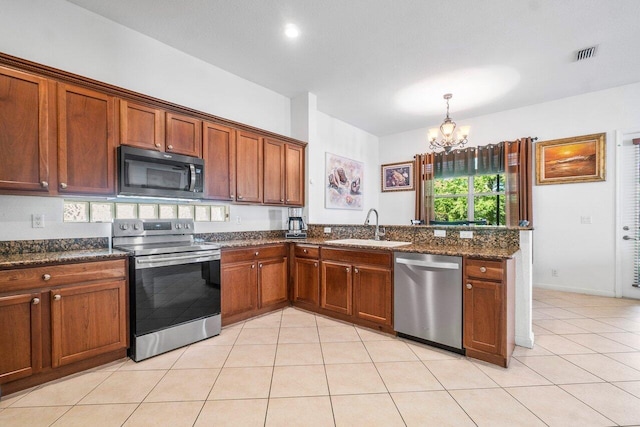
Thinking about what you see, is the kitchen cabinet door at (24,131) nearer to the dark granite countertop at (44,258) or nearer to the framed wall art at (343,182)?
the dark granite countertop at (44,258)

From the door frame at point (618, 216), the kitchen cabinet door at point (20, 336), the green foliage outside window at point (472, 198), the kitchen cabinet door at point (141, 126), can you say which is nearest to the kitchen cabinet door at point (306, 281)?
the kitchen cabinet door at point (141, 126)

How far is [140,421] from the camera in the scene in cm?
161

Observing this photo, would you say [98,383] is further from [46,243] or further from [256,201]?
[256,201]

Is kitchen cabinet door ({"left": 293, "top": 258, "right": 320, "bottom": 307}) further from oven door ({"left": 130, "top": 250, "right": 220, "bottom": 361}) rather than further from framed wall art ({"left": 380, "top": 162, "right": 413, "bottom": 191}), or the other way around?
framed wall art ({"left": 380, "top": 162, "right": 413, "bottom": 191})

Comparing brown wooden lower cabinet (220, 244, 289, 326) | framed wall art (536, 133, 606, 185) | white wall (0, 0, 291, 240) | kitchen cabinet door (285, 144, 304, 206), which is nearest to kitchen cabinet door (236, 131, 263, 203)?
white wall (0, 0, 291, 240)

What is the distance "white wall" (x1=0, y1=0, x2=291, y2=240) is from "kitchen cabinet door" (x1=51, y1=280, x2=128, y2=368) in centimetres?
68

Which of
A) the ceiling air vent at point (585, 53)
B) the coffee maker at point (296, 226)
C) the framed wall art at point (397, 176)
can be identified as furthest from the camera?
the framed wall art at point (397, 176)

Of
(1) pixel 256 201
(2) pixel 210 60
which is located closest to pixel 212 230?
(1) pixel 256 201

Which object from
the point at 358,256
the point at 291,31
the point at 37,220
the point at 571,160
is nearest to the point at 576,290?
the point at 571,160

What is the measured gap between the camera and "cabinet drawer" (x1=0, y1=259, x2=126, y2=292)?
6.00 feet

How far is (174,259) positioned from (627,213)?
6017mm

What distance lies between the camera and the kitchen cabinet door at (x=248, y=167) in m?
3.44

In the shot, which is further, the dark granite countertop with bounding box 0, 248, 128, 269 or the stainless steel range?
the stainless steel range

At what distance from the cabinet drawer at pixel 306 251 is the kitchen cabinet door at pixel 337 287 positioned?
0.17 metres
